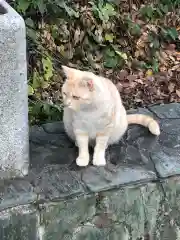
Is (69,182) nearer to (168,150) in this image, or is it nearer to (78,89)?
(78,89)

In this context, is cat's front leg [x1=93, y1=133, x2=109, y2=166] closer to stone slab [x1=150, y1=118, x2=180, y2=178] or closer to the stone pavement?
the stone pavement

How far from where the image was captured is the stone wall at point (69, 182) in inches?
104

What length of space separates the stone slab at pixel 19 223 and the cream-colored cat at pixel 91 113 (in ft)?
1.42

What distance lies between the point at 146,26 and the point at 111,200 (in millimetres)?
2509

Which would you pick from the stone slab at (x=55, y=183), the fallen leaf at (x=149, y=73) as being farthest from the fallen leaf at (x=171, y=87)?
the stone slab at (x=55, y=183)

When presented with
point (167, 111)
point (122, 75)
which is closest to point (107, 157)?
point (167, 111)

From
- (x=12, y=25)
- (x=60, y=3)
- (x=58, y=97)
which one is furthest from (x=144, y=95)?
(x=12, y=25)

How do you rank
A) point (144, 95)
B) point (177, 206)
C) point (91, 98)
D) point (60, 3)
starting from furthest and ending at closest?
point (144, 95), point (60, 3), point (177, 206), point (91, 98)

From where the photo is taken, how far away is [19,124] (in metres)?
2.71

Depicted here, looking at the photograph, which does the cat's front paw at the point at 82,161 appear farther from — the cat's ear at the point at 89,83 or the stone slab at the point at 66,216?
the cat's ear at the point at 89,83

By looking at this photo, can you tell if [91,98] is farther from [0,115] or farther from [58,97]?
[58,97]

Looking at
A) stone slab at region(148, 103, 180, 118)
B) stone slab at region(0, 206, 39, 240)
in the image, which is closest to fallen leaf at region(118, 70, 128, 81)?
stone slab at region(148, 103, 180, 118)

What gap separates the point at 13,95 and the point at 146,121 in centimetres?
106

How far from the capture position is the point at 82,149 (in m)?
2.97
